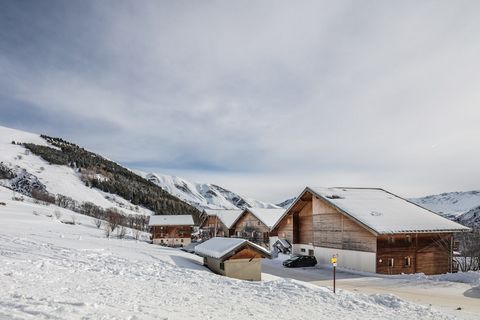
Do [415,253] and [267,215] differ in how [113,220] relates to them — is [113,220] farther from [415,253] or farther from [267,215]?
[415,253]

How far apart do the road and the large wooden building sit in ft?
8.88

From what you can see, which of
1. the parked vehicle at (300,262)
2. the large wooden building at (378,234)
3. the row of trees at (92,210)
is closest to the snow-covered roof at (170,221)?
the row of trees at (92,210)

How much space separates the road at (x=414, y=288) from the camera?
707 inches

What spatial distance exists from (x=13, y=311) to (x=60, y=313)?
102 centimetres

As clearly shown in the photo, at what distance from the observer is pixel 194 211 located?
156250 millimetres

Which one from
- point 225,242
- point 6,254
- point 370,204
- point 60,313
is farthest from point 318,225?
point 60,313

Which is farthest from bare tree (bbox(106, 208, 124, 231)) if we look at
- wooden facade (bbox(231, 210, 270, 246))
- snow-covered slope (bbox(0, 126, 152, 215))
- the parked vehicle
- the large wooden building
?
snow-covered slope (bbox(0, 126, 152, 215))

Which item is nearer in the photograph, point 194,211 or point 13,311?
point 13,311

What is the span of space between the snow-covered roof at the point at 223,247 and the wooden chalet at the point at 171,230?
55.0 meters

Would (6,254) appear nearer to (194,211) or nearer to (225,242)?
(225,242)

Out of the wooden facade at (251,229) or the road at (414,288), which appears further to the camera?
the wooden facade at (251,229)

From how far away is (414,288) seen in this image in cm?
2389

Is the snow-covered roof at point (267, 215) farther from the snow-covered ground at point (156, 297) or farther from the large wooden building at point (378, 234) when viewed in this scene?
the snow-covered ground at point (156, 297)

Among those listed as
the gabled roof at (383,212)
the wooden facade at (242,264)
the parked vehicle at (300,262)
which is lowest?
the parked vehicle at (300,262)
